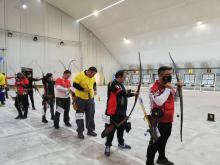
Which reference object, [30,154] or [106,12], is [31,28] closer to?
[106,12]

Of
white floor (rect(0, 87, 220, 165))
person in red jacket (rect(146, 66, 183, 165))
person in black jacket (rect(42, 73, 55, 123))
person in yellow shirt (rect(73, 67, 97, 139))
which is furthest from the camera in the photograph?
person in black jacket (rect(42, 73, 55, 123))

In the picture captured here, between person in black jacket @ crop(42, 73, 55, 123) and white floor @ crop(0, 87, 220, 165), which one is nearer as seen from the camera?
white floor @ crop(0, 87, 220, 165)

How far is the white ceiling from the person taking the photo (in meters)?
11.8

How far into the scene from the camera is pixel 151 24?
14164 mm

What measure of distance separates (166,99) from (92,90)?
1.93 meters

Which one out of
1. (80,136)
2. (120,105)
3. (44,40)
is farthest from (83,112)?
(44,40)

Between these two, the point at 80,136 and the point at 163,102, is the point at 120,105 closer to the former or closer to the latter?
the point at 163,102

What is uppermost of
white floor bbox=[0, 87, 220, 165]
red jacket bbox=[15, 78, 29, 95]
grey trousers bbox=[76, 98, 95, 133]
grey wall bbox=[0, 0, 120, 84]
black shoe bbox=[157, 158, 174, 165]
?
grey wall bbox=[0, 0, 120, 84]

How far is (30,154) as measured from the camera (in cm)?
301

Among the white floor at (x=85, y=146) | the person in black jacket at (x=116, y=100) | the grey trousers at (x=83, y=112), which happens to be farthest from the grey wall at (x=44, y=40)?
the person in black jacket at (x=116, y=100)

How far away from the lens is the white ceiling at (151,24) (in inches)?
466

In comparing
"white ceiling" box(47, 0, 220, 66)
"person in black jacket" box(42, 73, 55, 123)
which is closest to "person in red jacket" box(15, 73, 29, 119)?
"person in black jacket" box(42, 73, 55, 123)

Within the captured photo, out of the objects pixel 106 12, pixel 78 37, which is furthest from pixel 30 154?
pixel 78 37

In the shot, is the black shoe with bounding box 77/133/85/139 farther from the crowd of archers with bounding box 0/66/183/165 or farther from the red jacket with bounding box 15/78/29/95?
the red jacket with bounding box 15/78/29/95
